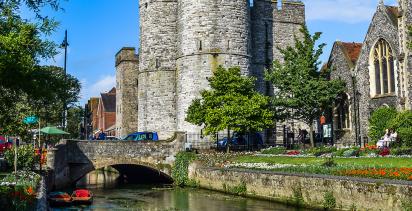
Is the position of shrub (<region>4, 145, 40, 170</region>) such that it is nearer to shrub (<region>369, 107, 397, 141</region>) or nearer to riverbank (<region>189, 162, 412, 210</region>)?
riverbank (<region>189, 162, 412, 210</region>)

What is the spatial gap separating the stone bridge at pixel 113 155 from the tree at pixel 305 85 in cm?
776

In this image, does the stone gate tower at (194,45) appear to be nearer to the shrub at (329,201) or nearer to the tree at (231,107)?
the tree at (231,107)

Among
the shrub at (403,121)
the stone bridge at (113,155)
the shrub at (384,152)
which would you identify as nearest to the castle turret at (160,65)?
the stone bridge at (113,155)

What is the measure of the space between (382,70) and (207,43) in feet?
41.8

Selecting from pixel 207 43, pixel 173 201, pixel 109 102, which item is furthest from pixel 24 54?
pixel 109 102

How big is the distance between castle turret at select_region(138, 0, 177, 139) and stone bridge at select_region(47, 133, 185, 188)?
27.4 feet

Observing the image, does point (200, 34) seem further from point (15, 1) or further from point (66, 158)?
point (15, 1)

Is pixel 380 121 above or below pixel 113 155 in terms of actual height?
above

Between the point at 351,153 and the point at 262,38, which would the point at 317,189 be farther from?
the point at 262,38

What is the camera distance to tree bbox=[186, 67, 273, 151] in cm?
3319

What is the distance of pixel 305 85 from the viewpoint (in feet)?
117

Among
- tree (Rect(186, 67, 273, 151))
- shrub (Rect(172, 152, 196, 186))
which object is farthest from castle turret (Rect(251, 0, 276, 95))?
shrub (Rect(172, 152, 196, 186))

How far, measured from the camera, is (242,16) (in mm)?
40562

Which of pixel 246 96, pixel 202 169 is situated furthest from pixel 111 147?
pixel 246 96
